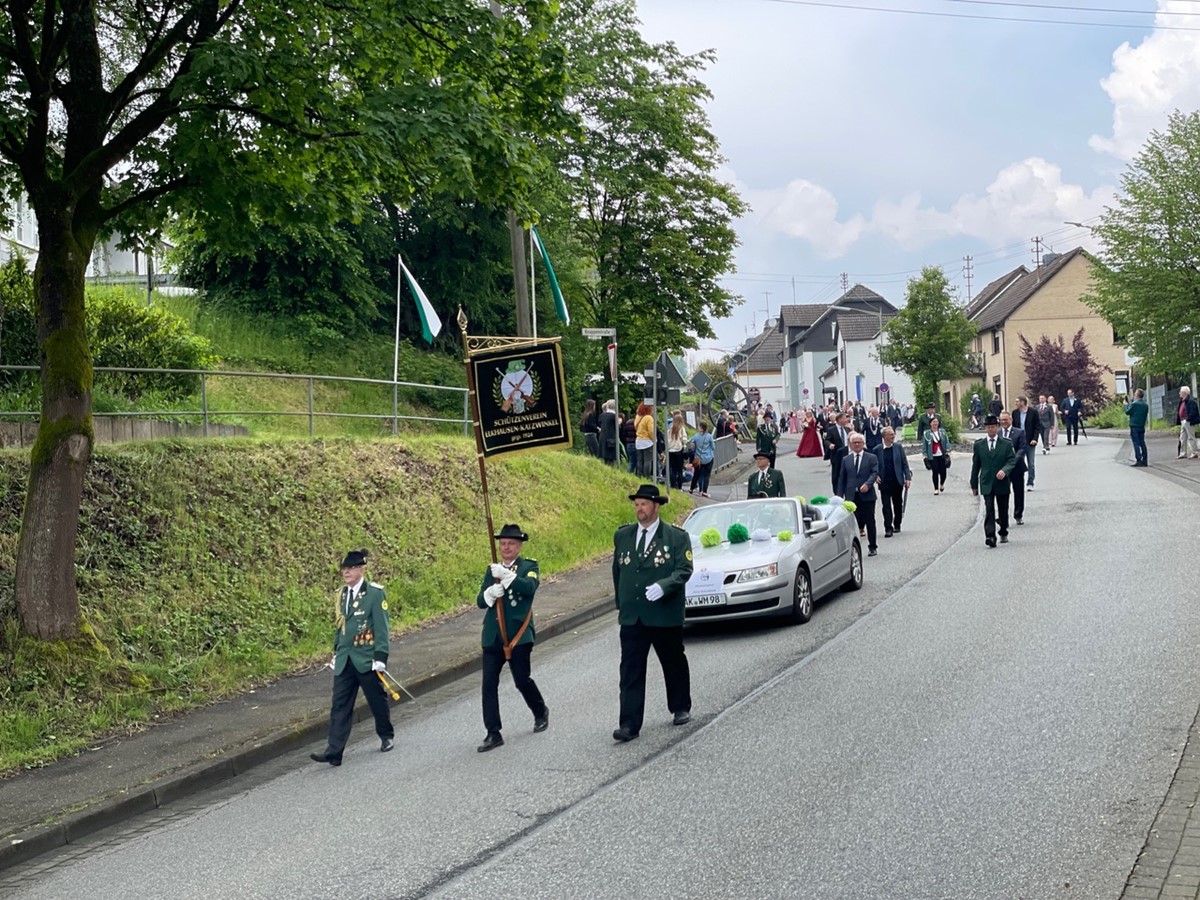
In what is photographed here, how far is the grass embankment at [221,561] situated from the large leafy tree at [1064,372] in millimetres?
57176

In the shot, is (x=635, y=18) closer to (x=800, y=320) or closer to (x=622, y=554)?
(x=622, y=554)

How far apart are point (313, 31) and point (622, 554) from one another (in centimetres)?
634

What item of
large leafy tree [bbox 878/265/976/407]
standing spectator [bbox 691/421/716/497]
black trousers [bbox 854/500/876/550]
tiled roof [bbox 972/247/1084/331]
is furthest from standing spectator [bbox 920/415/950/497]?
tiled roof [bbox 972/247/1084/331]

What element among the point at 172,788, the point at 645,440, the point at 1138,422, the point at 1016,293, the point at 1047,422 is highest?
the point at 1016,293

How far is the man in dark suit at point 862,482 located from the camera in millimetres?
20000

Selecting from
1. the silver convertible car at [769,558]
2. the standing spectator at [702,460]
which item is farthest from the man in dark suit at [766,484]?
the standing spectator at [702,460]

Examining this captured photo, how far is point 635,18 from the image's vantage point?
38.8 meters

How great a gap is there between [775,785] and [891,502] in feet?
50.4

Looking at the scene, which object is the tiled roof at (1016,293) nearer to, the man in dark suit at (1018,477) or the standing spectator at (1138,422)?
the standing spectator at (1138,422)

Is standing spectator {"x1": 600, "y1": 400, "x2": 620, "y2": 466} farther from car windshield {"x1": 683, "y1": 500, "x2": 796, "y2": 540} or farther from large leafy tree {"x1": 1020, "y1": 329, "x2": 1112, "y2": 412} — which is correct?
large leafy tree {"x1": 1020, "y1": 329, "x2": 1112, "y2": 412}

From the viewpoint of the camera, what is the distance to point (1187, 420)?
3162 cm

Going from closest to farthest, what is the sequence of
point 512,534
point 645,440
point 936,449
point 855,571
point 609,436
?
point 512,534, point 855,571, point 645,440, point 936,449, point 609,436

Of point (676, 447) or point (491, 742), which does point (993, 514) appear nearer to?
point (491, 742)

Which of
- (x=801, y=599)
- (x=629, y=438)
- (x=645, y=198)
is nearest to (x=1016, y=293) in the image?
(x=645, y=198)
